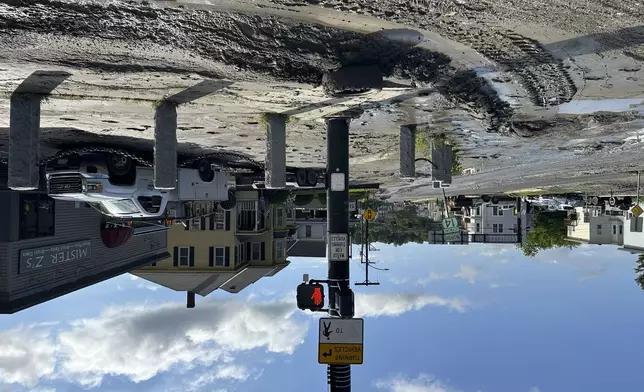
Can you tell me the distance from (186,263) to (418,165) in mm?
23701

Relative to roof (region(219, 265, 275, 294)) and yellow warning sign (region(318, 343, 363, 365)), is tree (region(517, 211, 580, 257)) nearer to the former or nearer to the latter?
roof (region(219, 265, 275, 294))

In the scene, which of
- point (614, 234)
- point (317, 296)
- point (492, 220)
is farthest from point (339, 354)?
point (492, 220)

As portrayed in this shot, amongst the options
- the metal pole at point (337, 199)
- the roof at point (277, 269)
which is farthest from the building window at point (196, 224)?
the metal pole at point (337, 199)

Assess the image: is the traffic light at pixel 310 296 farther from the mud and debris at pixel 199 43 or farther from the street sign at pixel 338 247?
the mud and debris at pixel 199 43

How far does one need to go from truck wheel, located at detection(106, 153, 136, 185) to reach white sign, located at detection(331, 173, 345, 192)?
761 cm

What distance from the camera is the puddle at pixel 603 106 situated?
910 centimetres

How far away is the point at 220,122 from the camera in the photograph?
10.5m

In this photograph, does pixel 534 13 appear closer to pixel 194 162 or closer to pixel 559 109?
pixel 559 109

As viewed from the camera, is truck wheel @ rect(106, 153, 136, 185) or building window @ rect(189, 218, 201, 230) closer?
truck wheel @ rect(106, 153, 136, 185)

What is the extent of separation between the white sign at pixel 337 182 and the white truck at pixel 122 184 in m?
7.63

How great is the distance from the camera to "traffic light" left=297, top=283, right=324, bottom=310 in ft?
27.7

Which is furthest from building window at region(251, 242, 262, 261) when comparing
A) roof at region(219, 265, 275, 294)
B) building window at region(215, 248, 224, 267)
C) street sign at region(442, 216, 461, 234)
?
street sign at region(442, 216, 461, 234)

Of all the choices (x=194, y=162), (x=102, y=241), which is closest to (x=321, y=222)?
(x=102, y=241)

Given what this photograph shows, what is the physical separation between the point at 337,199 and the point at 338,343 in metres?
2.44
